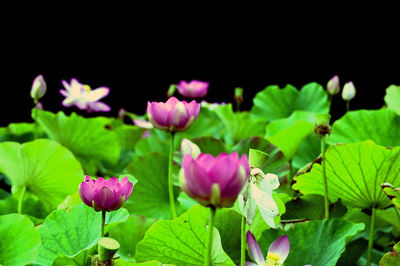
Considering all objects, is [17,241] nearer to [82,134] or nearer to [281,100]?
[82,134]

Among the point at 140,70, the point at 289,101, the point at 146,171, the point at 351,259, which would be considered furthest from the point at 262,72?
the point at 351,259

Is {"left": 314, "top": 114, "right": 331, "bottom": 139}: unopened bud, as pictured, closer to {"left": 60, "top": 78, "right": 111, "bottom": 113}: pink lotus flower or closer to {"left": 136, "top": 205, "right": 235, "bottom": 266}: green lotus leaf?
{"left": 136, "top": 205, "right": 235, "bottom": 266}: green lotus leaf

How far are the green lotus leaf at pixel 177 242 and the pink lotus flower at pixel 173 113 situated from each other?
0.13 metres

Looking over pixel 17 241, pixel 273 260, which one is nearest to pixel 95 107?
pixel 17 241

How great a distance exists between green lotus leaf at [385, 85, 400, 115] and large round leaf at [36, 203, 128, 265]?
0.50 m

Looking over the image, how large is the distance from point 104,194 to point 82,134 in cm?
63

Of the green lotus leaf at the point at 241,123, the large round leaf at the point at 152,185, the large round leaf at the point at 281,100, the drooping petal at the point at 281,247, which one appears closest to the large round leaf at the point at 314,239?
the drooping petal at the point at 281,247

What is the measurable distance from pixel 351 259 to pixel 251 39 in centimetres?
213

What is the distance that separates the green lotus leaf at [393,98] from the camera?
2.58ft

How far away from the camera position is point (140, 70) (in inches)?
115

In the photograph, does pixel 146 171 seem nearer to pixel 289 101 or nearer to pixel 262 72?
pixel 289 101

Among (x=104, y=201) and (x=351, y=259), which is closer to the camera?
(x=104, y=201)

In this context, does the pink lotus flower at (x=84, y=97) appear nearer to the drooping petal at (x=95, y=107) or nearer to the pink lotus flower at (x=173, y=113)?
the drooping petal at (x=95, y=107)

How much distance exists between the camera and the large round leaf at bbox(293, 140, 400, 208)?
0.54m
